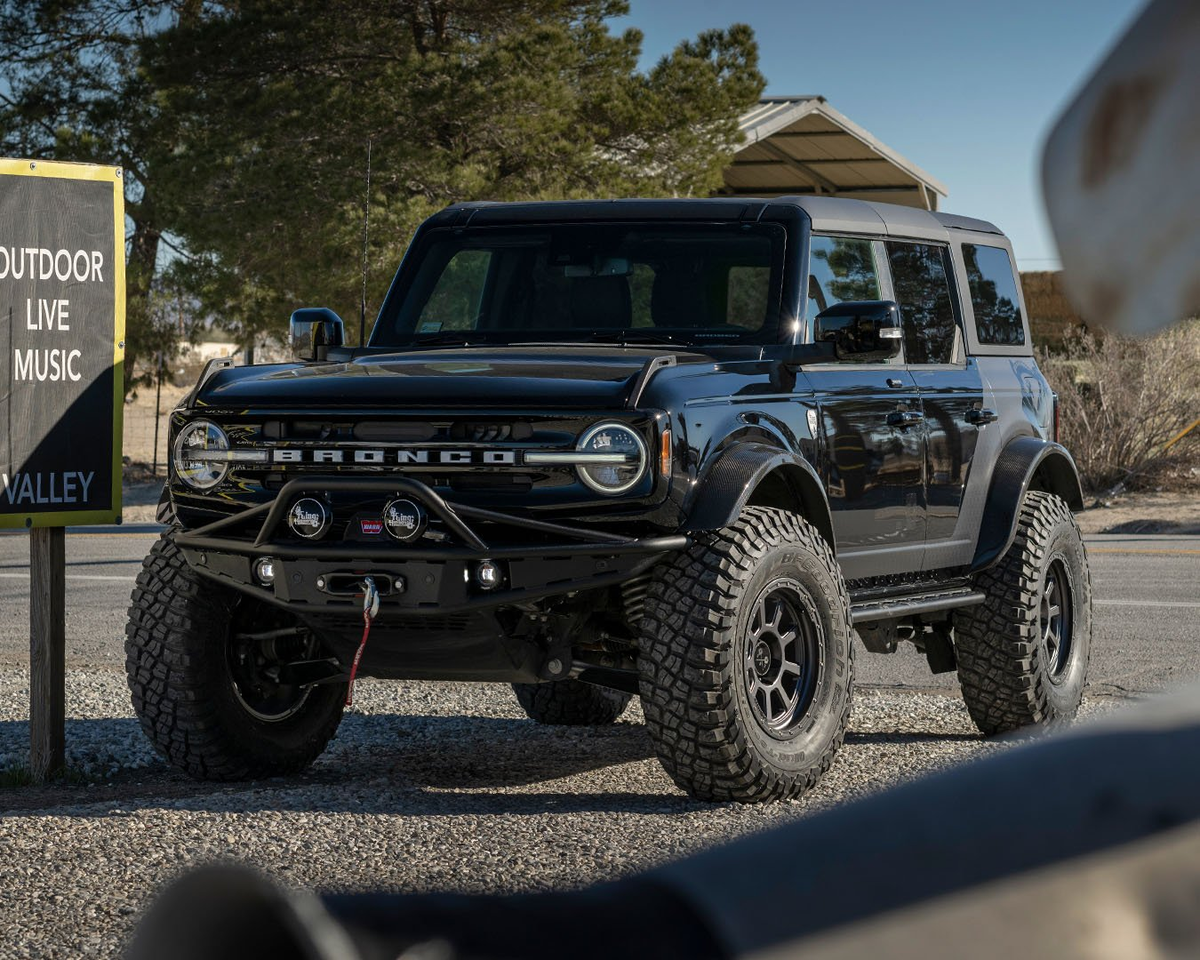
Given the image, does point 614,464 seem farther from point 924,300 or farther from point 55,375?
point 924,300

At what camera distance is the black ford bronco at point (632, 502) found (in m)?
5.07

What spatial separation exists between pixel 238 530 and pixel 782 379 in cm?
193

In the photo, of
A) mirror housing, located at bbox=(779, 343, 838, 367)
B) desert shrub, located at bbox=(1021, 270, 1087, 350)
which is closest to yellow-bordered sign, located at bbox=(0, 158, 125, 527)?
mirror housing, located at bbox=(779, 343, 838, 367)

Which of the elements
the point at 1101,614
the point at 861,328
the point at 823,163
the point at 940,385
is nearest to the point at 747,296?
the point at 861,328

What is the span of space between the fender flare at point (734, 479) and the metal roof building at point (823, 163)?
80.8 feet

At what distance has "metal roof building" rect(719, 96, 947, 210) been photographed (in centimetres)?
3109

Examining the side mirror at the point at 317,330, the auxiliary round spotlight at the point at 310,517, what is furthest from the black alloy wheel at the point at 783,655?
the side mirror at the point at 317,330

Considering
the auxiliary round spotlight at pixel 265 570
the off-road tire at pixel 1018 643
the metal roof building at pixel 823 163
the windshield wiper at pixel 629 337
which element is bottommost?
the off-road tire at pixel 1018 643

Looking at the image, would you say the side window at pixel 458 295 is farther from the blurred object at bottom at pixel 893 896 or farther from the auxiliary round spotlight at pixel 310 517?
the blurred object at bottom at pixel 893 896

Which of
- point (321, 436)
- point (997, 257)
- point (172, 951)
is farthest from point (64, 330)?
point (172, 951)

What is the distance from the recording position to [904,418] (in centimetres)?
650

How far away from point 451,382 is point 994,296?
3410mm

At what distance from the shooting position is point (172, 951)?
594 millimetres

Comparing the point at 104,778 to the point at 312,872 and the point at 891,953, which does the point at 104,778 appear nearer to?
the point at 312,872
